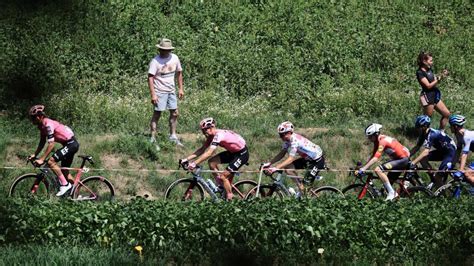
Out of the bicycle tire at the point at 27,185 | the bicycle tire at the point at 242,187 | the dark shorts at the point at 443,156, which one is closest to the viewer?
the bicycle tire at the point at 27,185

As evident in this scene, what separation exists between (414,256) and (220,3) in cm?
1424

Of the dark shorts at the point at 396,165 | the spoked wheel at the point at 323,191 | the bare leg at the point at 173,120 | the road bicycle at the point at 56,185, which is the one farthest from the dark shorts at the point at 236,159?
the bare leg at the point at 173,120

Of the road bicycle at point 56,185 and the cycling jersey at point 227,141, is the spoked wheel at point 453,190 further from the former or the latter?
the road bicycle at point 56,185

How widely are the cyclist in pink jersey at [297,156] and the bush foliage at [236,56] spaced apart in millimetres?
4394

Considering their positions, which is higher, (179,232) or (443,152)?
(179,232)

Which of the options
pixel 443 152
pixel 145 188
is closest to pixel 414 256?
pixel 443 152

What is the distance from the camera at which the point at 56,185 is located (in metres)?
16.8

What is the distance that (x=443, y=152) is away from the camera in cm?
1766

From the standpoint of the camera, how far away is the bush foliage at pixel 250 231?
13.0m

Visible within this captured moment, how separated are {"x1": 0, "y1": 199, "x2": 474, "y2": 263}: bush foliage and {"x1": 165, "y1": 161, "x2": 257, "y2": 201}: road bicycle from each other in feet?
9.28

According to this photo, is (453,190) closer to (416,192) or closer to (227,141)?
(416,192)

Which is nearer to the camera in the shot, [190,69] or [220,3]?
[190,69]

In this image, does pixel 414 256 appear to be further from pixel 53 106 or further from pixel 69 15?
pixel 69 15


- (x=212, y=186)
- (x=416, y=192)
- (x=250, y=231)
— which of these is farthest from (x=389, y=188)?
(x=250, y=231)
